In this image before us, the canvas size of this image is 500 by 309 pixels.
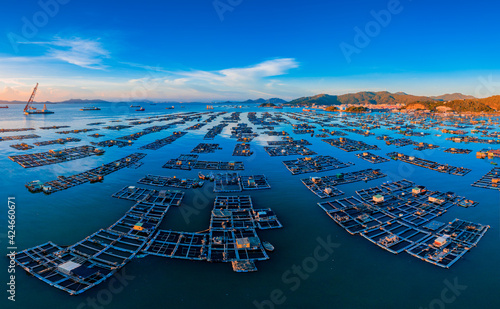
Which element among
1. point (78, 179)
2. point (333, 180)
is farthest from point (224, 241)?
point (78, 179)

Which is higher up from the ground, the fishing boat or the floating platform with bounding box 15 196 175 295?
the floating platform with bounding box 15 196 175 295

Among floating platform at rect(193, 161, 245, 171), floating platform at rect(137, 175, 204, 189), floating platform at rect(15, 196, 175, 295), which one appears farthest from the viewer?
floating platform at rect(193, 161, 245, 171)

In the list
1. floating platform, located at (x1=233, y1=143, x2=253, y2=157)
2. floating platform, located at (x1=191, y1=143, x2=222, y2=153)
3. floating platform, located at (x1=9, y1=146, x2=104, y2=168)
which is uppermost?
floating platform, located at (x1=9, y1=146, x2=104, y2=168)

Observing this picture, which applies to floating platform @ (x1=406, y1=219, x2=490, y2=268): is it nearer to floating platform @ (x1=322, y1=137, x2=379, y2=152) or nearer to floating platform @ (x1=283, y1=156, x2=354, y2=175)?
floating platform @ (x1=283, y1=156, x2=354, y2=175)

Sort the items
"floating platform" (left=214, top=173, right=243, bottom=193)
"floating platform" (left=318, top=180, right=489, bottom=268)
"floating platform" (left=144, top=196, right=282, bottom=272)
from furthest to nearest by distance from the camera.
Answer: "floating platform" (left=214, top=173, right=243, bottom=193), "floating platform" (left=318, top=180, right=489, bottom=268), "floating platform" (left=144, top=196, right=282, bottom=272)

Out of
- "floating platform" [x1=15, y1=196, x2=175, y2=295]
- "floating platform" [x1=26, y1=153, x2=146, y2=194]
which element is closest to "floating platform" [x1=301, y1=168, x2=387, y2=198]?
"floating platform" [x1=15, y1=196, x2=175, y2=295]

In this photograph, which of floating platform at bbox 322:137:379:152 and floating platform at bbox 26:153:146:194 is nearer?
floating platform at bbox 26:153:146:194

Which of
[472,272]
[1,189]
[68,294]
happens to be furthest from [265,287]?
[1,189]
